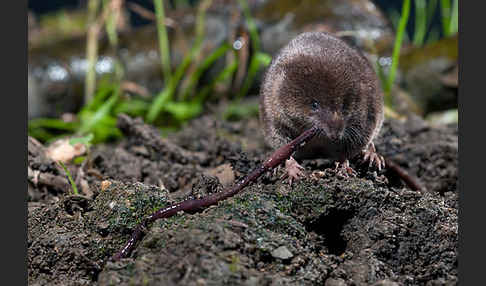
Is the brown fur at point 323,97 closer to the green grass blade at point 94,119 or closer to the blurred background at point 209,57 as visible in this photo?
the green grass blade at point 94,119

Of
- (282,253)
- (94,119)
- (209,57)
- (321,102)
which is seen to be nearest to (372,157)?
(321,102)

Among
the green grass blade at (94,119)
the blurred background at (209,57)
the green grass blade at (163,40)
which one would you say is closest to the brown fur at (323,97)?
the green grass blade at (94,119)

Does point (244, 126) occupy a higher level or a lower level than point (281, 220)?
lower

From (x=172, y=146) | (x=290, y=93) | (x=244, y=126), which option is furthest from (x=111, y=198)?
(x=244, y=126)

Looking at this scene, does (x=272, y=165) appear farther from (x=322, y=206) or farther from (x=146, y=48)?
(x=146, y=48)

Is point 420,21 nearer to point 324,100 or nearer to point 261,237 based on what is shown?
point 324,100

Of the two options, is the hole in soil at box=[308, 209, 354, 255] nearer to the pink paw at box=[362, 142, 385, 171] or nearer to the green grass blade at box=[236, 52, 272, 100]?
the pink paw at box=[362, 142, 385, 171]
